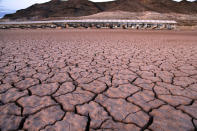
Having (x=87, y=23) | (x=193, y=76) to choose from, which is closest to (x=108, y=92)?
(x=193, y=76)

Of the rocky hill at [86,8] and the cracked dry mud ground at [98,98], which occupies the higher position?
the rocky hill at [86,8]

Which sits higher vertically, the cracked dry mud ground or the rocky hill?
the rocky hill

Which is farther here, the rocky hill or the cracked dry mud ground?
the rocky hill

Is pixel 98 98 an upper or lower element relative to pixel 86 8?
lower

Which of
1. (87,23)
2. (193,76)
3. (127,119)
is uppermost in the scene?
(87,23)

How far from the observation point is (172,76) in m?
2.13

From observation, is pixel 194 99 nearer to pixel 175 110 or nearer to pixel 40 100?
pixel 175 110

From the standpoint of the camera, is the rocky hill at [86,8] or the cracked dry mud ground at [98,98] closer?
the cracked dry mud ground at [98,98]

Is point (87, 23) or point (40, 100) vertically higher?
point (87, 23)

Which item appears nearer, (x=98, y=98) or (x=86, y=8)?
(x=98, y=98)

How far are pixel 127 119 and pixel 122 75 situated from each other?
103 cm

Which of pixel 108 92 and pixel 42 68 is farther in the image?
pixel 42 68

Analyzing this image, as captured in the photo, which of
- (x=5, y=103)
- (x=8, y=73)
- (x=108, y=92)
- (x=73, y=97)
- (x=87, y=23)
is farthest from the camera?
(x=87, y=23)

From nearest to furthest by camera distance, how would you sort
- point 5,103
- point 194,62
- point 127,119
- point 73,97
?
point 127,119
point 5,103
point 73,97
point 194,62
